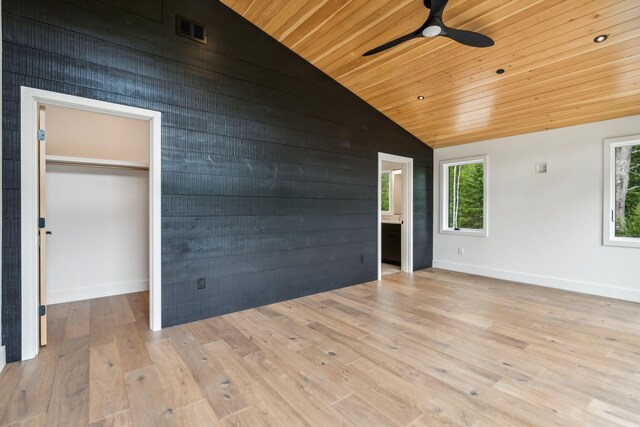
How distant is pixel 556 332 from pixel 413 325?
1317 millimetres

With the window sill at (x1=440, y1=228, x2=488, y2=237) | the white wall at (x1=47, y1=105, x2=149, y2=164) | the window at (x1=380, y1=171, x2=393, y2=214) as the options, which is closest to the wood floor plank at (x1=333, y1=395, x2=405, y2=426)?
the white wall at (x1=47, y1=105, x2=149, y2=164)

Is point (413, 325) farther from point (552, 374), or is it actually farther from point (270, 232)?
point (270, 232)

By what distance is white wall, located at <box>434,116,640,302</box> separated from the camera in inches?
156

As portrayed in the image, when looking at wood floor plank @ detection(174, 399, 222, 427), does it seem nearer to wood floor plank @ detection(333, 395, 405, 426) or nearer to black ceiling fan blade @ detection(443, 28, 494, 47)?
wood floor plank @ detection(333, 395, 405, 426)

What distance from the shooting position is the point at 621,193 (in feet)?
12.9

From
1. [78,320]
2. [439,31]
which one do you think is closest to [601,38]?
[439,31]

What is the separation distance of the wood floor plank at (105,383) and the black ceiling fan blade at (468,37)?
3374 millimetres

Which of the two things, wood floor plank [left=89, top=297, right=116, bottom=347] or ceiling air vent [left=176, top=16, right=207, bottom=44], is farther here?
ceiling air vent [left=176, top=16, right=207, bottom=44]

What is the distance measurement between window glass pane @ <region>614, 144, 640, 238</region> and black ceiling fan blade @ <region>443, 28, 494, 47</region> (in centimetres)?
307

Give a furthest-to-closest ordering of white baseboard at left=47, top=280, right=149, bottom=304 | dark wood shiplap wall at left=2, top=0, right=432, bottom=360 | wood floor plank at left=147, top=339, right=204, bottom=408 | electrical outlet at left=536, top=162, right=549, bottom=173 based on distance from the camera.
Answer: electrical outlet at left=536, top=162, right=549, bottom=173
white baseboard at left=47, top=280, right=149, bottom=304
dark wood shiplap wall at left=2, top=0, right=432, bottom=360
wood floor plank at left=147, top=339, right=204, bottom=408

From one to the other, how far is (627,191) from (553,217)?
0.84 metres

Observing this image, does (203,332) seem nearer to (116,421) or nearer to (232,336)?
(232,336)

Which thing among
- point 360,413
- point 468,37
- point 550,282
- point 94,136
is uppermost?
point 468,37

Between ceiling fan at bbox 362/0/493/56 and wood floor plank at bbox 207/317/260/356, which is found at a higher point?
ceiling fan at bbox 362/0/493/56
